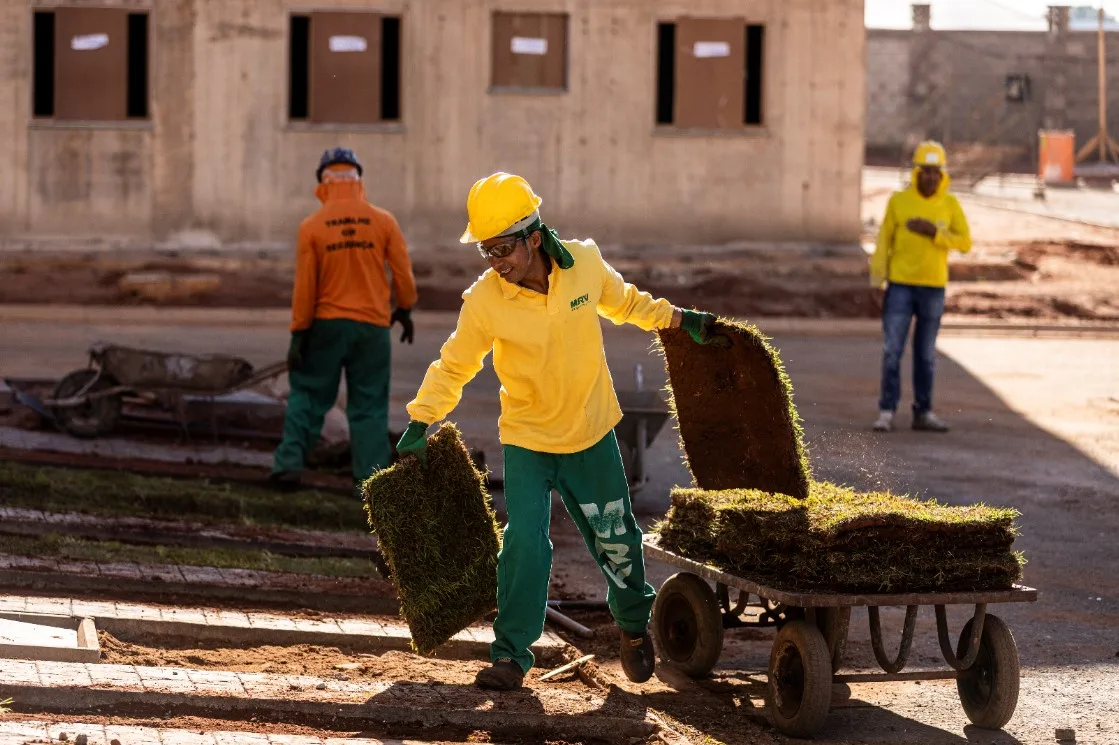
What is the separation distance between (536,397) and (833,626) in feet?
4.63

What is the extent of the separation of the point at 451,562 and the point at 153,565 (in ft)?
6.68

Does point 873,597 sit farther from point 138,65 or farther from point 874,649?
point 138,65

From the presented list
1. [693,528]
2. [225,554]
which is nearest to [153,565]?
[225,554]

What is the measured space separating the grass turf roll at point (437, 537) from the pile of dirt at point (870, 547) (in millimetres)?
999

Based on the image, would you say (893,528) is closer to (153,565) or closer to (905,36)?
(153,565)

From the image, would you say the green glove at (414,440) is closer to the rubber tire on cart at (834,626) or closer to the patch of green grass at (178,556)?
the rubber tire on cart at (834,626)

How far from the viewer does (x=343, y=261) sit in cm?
1039

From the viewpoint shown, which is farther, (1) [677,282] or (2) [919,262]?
(1) [677,282]

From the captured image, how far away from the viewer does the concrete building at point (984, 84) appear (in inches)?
2029

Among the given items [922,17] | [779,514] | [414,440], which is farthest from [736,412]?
[922,17]

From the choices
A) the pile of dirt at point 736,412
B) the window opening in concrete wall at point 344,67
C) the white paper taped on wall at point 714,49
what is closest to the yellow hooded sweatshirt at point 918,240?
the pile of dirt at point 736,412

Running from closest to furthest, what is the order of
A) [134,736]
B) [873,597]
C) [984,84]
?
[134,736]
[873,597]
[984,84]

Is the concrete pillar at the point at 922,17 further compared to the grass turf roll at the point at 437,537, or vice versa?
the concrete pillar at the point at 922,17

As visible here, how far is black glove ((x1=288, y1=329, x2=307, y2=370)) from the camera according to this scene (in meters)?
10.5
